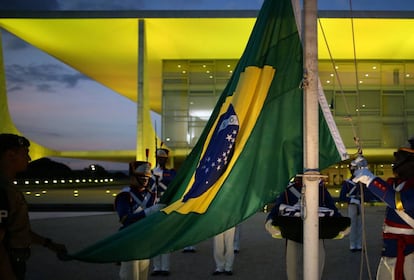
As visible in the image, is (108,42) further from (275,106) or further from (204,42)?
(275,106)

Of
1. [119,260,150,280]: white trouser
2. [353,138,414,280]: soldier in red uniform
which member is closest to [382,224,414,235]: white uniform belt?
[353,138,414,280]: soldier in red uniform

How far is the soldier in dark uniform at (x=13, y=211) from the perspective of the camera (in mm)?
3188

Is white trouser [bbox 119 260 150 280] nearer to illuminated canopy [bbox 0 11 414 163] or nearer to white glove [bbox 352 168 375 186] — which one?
white glove [bbox 352 168 375 186]

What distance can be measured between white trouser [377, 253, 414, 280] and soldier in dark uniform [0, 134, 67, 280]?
284 cm

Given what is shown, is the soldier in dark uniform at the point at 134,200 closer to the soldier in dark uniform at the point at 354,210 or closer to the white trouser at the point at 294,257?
the white trouser at the point at 294,257

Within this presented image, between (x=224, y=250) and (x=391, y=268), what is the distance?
386 cm

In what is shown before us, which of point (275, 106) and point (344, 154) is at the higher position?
point (275, 106)

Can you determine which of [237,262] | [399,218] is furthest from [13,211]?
[237,262]

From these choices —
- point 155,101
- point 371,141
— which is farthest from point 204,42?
point 155,101

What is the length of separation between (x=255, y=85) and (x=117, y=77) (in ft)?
111

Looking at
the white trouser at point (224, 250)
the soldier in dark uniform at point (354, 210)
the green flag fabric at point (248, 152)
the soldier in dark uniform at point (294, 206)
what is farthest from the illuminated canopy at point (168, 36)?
the green flag fabric at point (248, 152)

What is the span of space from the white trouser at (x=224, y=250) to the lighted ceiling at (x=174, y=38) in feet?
52.8

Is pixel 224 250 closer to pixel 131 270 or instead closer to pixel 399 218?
pixel 131 270

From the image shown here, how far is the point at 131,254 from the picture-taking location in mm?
2947
